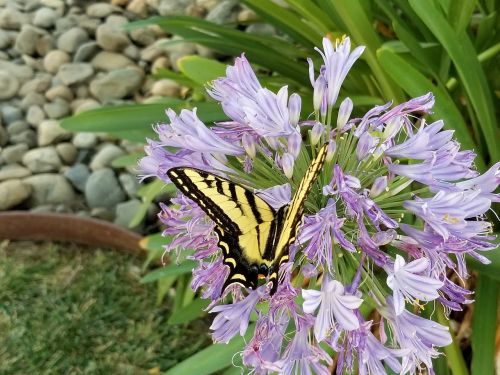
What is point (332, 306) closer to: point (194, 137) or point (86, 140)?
point (194, 137)

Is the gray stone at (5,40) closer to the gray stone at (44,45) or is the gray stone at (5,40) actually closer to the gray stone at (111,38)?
the gray stone at (44,45)

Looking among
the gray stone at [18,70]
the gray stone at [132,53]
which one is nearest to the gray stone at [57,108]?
the gray stone at [18,70]

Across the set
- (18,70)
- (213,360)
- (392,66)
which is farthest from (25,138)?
(392,66)

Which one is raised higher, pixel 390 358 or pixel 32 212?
pixel 390 358

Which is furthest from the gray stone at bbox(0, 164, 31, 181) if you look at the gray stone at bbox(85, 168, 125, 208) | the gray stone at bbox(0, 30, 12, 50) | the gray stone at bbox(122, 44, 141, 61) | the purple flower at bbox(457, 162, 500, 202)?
the purple flower at bbox(457, 162, 500, 202)

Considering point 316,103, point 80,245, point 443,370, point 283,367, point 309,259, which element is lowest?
point 80,245

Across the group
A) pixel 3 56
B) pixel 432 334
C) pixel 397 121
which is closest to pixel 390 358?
pixel 432 334

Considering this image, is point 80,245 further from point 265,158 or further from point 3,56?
point 265,158
